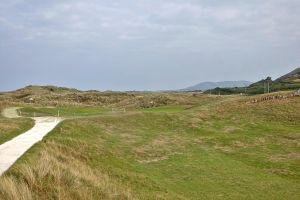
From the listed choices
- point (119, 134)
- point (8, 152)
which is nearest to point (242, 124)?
point (119, 134)

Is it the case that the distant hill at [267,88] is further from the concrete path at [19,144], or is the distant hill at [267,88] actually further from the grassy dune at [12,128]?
the concrete path at [19,144]

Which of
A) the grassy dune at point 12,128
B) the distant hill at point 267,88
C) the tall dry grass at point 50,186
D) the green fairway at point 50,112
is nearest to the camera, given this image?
the tall dry grass at point 50,186

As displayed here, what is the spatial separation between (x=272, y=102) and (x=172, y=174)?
123ft

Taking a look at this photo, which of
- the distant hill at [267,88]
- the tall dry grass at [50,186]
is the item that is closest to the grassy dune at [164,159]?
the tall dry grass at [50,186]

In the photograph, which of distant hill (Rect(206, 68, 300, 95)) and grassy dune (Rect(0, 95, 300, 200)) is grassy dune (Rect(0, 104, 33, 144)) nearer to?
grassy dune (Rect(0, 95, 300, 200))

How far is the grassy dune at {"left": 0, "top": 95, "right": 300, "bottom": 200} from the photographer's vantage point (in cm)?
1517

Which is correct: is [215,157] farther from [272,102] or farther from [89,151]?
[272,102]

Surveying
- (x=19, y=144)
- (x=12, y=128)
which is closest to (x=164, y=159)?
(x=19, y=144)

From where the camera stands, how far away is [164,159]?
30.1m

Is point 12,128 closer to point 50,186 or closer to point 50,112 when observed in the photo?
point 50,186

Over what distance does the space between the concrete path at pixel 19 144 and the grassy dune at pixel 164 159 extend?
68cm

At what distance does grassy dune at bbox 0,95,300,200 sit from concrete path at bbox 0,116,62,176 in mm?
685

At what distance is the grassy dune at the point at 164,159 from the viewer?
49.8 feet

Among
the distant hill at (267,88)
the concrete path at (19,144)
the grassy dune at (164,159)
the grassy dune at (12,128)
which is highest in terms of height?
the distant hill at (267,88)
